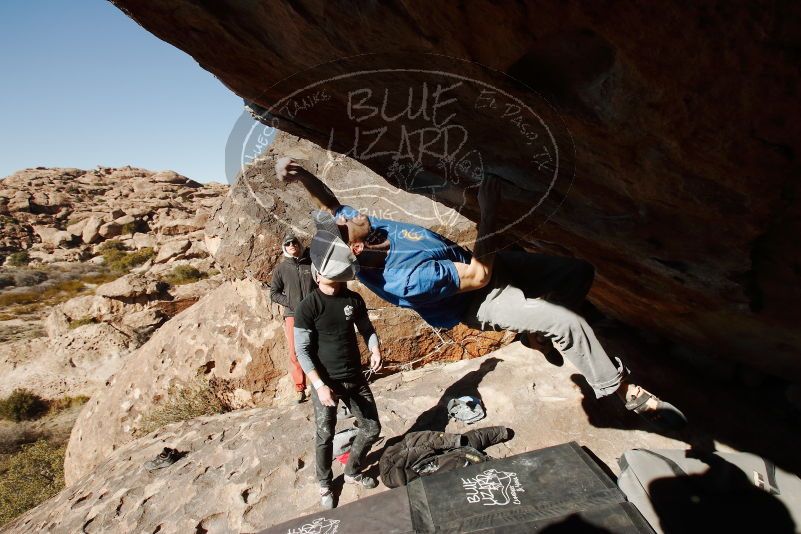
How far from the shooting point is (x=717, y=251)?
98.3 inches

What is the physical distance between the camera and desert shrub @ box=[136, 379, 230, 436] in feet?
20.4

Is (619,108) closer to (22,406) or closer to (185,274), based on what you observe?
(22,406)

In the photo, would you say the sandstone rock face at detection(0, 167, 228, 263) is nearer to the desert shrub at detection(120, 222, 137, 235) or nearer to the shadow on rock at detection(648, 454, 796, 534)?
the desert shrub at detection(120, 222, 137, 235)

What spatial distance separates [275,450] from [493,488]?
2.45 m

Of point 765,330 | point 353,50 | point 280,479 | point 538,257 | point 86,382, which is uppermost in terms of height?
point 353,50

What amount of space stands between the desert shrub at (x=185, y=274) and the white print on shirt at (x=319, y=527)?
1880 cm

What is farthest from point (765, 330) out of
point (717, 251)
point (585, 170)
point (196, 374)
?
point (196, 374)

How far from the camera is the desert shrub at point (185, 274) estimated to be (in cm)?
1980

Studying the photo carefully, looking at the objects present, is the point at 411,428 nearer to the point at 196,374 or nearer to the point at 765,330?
the point at 765,330

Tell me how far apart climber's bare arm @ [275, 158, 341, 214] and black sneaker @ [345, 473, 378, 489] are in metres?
2.23

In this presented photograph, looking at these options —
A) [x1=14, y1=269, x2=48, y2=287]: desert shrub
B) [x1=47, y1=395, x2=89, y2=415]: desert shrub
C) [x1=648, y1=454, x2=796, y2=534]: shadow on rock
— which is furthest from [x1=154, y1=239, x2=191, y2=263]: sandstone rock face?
[x1=648, y1=454, x2=796, y2=534]: shadow on rock

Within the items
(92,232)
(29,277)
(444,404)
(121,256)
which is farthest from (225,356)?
(92,232)

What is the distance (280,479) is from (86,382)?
1209 cm
